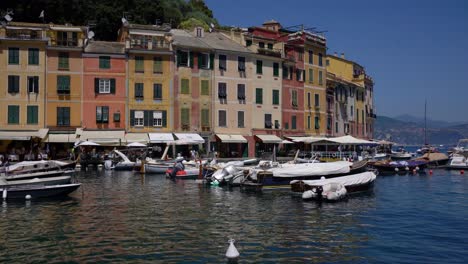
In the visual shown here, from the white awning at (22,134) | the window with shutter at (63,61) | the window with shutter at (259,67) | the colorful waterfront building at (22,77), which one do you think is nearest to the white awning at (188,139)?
the window with shutter at (259,67)

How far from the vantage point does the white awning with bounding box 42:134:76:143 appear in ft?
152

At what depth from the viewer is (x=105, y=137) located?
47.8 metres

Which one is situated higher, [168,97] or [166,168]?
[168,97]

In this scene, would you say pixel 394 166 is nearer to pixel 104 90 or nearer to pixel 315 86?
pixel 315 86

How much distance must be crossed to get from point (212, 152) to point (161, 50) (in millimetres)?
11827

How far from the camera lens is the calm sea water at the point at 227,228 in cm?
1488

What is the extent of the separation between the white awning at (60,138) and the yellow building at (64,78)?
3.04 ft

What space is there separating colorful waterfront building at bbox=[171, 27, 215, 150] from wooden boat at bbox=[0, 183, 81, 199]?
26179 millimetres

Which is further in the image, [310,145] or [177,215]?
[310,145]

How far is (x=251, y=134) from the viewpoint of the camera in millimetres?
57281

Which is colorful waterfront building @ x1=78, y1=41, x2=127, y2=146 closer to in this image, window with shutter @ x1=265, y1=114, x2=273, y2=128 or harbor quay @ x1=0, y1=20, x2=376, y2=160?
harbor quay @ x1=0, y1=20, x2=376, y2=160

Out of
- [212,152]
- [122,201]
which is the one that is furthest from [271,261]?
[212,152]

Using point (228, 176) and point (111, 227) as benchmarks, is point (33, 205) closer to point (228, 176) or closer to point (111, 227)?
point (111, 227)

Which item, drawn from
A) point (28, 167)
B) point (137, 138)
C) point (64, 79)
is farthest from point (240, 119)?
point (28, 167)
